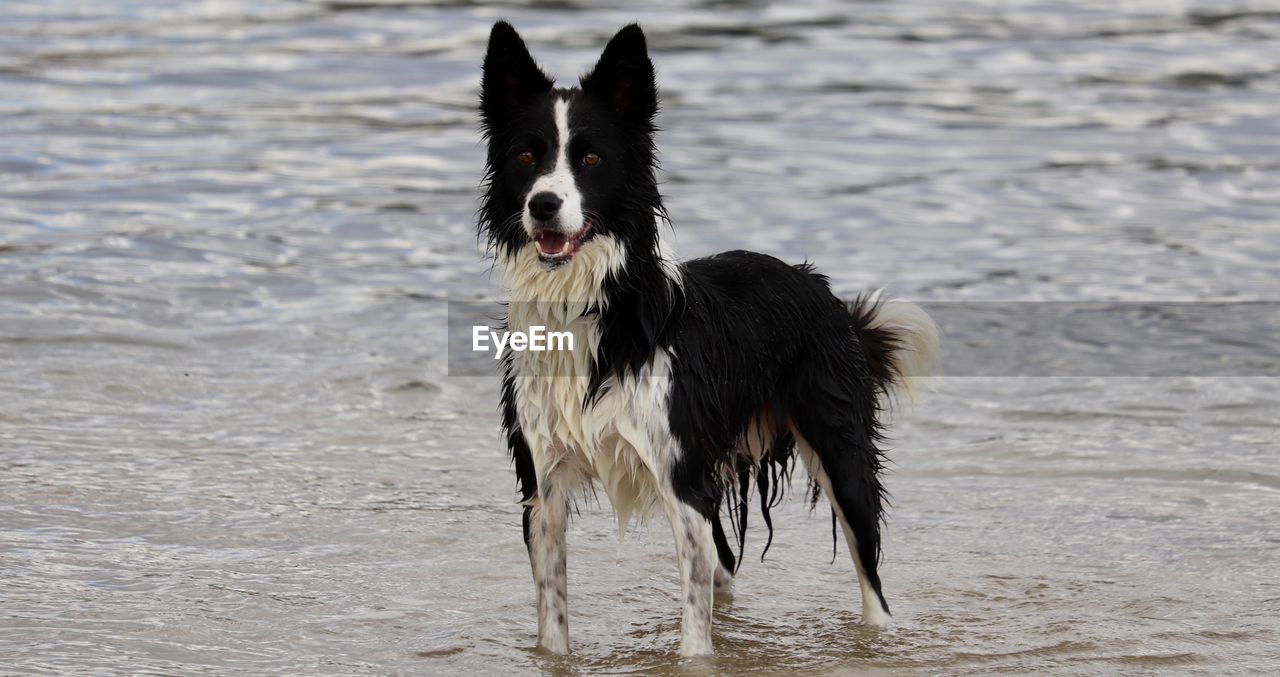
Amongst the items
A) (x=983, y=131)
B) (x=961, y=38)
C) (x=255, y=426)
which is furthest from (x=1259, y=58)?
(x=255, y=426)

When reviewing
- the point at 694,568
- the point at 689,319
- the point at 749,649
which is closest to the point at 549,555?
the point at 694,568

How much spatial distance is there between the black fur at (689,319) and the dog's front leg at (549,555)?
0.08 m

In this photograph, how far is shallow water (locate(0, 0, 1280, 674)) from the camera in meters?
6.08

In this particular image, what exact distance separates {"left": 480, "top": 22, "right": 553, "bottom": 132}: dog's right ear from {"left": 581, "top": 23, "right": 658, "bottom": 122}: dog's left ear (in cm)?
17

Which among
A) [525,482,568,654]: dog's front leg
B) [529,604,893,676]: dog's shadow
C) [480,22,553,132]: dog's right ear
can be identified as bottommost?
[529,604,893,676]: dog's shadow

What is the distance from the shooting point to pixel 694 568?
18.2 feet

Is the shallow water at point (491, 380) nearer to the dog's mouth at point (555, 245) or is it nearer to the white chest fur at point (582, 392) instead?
the white chest fur at point (582, 392)

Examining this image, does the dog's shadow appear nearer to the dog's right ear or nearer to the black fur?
the black fur

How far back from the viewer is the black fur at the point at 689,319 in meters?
5.36

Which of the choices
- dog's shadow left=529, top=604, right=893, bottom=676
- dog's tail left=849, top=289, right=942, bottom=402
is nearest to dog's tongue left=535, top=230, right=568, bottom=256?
dog's shadow left=529, top=604, right=893, bottom=676

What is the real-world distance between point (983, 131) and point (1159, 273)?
16.2 feet

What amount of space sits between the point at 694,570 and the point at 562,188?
1.32m

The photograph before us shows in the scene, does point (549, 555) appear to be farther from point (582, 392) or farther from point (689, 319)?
point (689, 319)

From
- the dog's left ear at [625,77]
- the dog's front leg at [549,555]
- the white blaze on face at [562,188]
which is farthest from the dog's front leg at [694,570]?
the dog's left ear at [625,77]
